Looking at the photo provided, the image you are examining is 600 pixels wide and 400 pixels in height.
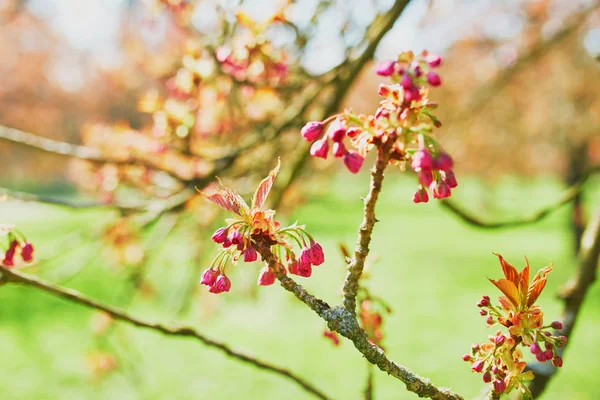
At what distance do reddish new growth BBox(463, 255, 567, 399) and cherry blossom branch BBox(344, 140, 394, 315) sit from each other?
23cm

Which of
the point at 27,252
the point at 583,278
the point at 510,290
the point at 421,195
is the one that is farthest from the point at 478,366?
the point at 583,278

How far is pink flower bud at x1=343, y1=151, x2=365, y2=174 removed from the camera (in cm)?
83

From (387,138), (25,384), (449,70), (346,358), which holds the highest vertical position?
(449,70)

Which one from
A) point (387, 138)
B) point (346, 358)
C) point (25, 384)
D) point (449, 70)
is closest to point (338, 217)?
point (449, 70)

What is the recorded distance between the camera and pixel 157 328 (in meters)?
1.23

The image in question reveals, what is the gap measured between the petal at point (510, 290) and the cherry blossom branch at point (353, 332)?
0.19 m

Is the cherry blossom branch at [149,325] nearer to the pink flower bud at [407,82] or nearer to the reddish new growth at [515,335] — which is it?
the reddish new growth at [515,335]

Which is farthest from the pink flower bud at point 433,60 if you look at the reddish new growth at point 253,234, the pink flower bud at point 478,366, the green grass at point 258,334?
the green grass at point 258,334

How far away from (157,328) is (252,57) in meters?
1.41

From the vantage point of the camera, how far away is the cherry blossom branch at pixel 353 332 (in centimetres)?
84

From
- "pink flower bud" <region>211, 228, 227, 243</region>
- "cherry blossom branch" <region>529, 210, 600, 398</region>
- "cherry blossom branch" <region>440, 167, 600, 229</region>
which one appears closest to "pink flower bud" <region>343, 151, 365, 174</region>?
"pink flower bud" <region>211, 228, 227, 243</region>

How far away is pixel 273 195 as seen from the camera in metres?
3.05

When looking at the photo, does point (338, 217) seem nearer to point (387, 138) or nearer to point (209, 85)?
point (209, 85)

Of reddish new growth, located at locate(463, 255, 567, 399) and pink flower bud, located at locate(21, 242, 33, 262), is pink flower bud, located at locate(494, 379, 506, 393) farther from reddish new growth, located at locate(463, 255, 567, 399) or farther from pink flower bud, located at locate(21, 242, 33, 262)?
pink flower bud, located at locate(21, 242, 33, 262)
